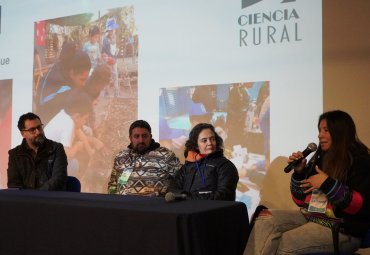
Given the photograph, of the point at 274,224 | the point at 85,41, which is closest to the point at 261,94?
the point at 274,224

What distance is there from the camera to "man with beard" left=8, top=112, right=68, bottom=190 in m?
3.17

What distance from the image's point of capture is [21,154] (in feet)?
10.6

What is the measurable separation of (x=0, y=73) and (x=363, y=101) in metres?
3.54

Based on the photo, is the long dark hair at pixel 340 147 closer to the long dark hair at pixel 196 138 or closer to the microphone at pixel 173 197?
the microphone at pixel 173 197

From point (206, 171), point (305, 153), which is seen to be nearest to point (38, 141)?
point (206, 171)

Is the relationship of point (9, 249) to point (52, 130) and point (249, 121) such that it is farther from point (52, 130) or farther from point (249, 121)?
point (52, 130)

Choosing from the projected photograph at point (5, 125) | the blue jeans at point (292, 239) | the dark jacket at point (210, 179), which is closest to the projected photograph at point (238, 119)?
the dark jacket at point (210, 179)

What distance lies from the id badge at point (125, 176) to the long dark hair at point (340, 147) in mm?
1402

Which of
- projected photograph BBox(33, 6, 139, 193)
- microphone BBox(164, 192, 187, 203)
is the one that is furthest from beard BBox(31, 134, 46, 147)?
microphone BBox(164, 192, 187, 203)

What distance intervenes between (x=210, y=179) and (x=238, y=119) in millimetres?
842

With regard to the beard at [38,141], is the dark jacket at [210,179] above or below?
below

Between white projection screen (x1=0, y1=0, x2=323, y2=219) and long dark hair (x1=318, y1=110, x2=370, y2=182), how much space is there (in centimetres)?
94

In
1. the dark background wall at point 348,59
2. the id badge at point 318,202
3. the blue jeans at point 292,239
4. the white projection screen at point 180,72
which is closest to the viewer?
the blue jeans at point 292,239

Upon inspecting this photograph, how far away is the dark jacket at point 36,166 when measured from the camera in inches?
125
